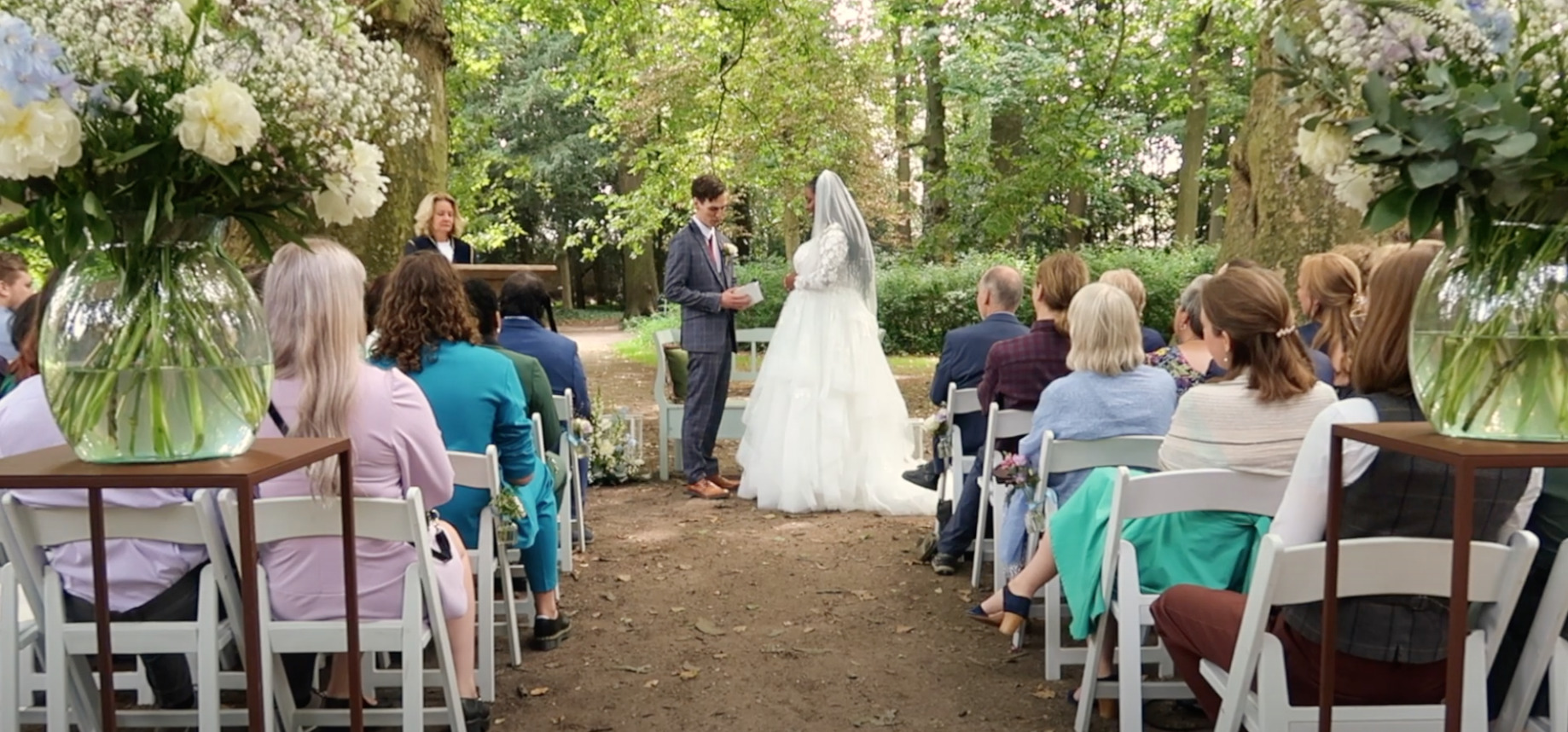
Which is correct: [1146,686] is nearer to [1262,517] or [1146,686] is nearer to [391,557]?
[1262,517]

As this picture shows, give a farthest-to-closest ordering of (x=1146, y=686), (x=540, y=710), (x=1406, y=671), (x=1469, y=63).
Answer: (x=540, y=710), (x=1146, y=686), (x=1406, y=671), (x=1469, y=63)

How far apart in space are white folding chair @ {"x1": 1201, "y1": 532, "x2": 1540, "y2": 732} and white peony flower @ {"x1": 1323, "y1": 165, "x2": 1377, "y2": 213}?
647 mm

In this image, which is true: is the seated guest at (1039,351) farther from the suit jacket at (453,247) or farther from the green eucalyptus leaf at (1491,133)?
the green eucalyptus leaf at (1491,133)

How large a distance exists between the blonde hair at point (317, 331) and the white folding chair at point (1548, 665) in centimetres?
247

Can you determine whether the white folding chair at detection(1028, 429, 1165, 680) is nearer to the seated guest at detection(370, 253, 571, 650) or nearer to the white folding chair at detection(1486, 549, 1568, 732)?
the white folding chair at detection(1486, 549, 1568, 732)

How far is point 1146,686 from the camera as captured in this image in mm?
3580

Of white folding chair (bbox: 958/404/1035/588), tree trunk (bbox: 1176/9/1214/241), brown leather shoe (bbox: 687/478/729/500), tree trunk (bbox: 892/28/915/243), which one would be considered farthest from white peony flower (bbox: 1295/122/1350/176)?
tree trunk (bbox: 1176/9/1214/241)

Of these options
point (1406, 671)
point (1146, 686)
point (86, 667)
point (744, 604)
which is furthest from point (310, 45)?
point (744, 604)

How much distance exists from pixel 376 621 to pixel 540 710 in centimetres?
111

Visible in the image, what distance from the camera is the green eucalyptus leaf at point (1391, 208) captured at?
1896mm

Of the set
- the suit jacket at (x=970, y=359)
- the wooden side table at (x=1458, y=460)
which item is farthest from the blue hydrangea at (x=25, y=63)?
the suit jacket at (x=970, y=359)

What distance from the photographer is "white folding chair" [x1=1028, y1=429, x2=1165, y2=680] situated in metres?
4.04

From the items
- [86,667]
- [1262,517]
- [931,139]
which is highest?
[931,139]

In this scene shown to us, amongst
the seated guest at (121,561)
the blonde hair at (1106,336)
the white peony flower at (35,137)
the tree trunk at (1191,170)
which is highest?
the tree trunk at (1191,170)
